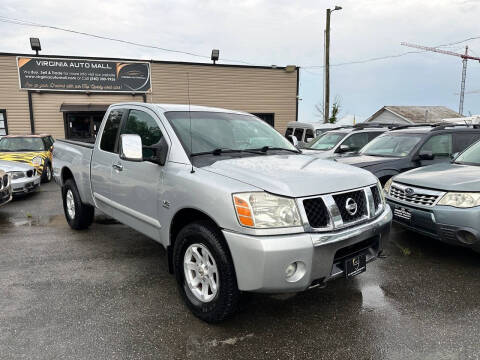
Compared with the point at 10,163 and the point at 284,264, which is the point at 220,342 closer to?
the point at 284,264

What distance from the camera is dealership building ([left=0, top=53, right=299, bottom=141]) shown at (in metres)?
15.8

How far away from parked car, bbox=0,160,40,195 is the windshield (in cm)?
594

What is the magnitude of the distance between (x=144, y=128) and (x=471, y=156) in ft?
14.5

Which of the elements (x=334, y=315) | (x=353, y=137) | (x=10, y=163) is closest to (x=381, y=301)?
(x=334, y=315)

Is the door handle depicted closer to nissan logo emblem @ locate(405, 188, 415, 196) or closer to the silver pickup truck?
the silver pickup truck

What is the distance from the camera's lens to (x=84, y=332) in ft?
9.16

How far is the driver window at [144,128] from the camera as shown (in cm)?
358

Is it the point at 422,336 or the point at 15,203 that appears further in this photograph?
the point at 15,203

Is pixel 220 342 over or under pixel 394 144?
under

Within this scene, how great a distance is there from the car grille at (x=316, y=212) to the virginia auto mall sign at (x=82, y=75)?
1614cm

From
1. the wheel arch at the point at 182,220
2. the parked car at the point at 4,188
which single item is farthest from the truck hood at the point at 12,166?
the wheel arch at the point at 182,220

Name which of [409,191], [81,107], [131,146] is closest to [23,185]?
[131,146]

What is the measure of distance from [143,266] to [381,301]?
254 cm

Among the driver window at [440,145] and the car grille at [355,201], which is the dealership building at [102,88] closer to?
the driver window at [440,145]
